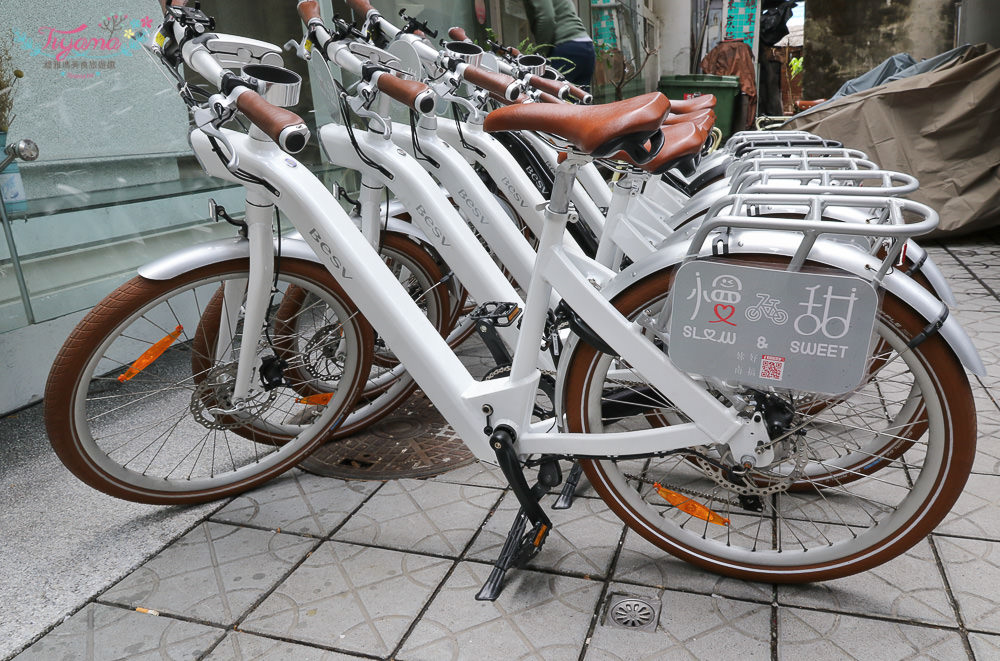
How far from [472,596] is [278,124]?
1.35 metres

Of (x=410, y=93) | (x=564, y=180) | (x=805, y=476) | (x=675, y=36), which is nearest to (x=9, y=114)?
(x=410, y=93)

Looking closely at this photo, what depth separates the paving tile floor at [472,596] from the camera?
1.90m

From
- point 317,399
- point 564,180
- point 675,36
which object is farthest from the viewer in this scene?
point 675,36

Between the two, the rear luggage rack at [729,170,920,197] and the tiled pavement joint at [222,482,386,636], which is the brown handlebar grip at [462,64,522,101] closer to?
the rear luggage rack at [729,170,920,197]

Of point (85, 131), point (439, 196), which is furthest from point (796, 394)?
point (85, 131)

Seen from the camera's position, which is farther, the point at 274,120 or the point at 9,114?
the point at 9,114

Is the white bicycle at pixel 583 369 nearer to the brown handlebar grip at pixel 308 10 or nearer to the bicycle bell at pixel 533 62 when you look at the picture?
the brown handlebar grip at pixel 308 10

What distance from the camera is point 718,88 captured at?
10797 mm

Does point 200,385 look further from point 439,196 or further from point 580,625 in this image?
point 580,625

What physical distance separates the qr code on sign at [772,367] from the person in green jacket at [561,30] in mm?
4069

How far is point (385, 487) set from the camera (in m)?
2.74

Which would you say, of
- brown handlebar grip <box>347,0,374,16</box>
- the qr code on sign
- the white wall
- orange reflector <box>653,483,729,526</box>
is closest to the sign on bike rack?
the qr code on sign

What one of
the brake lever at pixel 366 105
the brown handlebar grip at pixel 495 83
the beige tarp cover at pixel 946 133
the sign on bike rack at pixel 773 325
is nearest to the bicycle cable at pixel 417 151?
the brake lever at pixel 366 105

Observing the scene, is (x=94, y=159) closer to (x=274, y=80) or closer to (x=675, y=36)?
(x=274, y=80)
